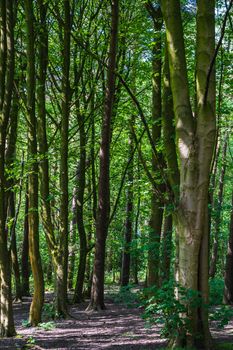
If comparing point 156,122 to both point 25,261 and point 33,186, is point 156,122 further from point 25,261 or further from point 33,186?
point 25,261

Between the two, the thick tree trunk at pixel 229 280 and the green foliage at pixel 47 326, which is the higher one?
the thick tree trunk at pixel 229 280

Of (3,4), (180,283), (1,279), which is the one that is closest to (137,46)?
(3,4)

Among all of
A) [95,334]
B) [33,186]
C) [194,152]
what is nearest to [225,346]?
[194,152]

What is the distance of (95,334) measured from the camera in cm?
820

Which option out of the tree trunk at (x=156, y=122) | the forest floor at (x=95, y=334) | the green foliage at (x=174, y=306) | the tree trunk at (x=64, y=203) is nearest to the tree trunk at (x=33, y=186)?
the forest floor at (x=95, y=334)

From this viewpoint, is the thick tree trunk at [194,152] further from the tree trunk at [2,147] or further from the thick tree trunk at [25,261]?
the thick tree trunk at [25,261]

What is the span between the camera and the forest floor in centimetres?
668

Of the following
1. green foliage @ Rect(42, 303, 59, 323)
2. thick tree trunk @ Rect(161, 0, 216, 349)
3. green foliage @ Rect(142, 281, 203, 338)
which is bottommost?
green foliage @ Rect(42, 303, 59, 323)

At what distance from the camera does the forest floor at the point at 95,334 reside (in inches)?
263

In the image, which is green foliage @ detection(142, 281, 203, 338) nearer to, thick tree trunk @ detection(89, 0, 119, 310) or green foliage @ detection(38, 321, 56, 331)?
green foliage @ detection(38, 321, 56, 331)

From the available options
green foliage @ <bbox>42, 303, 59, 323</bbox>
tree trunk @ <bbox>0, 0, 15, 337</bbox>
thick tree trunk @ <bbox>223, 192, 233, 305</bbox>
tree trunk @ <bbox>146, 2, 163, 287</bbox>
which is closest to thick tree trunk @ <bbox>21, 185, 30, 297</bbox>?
green foliage @ <bbox>42, 303, 59, 323</bbox>

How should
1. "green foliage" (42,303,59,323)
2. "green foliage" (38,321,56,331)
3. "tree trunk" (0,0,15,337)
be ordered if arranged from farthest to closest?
"green foliage" (42,303,59,323) < "green foliage" (38,321,56,331) < "tree trunk" (0,0,15,337)

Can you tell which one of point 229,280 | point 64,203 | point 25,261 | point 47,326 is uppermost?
point 64,203

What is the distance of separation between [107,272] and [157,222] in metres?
25.8
